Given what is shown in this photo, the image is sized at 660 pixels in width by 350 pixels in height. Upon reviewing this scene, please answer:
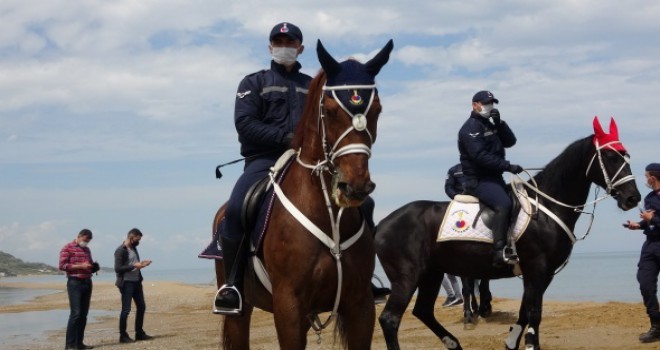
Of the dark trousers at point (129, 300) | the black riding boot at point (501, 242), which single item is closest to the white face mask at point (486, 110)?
the black riding boot at point (501, 242)

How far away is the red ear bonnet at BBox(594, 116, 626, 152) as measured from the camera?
11.2 meters

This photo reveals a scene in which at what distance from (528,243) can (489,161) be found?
1.17 meters

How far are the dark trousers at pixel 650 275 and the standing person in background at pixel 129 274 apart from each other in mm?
Result: 9565

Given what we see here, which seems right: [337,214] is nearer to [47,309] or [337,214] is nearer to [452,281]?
[452,281]

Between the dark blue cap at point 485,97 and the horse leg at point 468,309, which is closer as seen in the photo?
the dark blue cap at point 485,97

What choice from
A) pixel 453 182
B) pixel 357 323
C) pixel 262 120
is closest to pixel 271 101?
pixel 262 120

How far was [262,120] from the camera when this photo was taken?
21.6 feet

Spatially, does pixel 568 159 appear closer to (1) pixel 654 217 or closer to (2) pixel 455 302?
(1) pixel 654 217

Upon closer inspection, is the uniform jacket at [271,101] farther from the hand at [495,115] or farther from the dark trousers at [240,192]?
the hand at [495,115]

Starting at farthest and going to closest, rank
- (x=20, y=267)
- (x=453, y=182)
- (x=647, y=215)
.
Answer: (x=20, y=267) → (x=453, y=182) → (x=647, y=215)

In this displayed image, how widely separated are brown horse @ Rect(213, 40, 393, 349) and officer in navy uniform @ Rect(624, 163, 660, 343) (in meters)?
7.18

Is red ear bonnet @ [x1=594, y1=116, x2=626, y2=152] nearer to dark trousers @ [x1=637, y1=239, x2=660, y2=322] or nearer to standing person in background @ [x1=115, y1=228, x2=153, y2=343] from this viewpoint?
dark trousers @ [x1=637, y1=239, x2=660, y2=322]

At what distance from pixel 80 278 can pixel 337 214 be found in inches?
467

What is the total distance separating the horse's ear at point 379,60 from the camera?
5453mm
